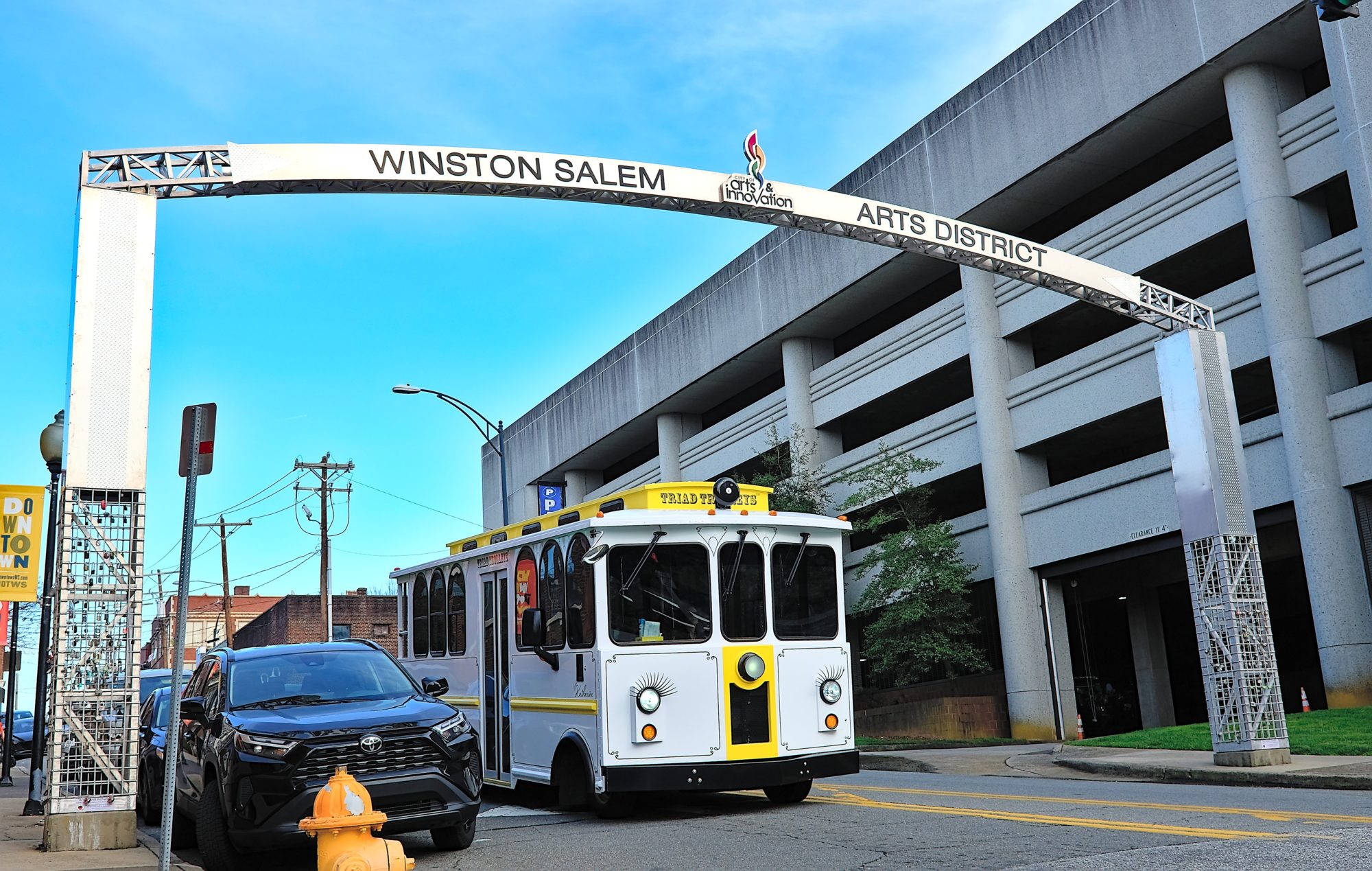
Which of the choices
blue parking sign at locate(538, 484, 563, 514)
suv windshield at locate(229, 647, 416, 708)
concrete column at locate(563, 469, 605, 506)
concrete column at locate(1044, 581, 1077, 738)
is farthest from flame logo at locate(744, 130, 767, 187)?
concrete column at locate(563, 469, 605, 506)

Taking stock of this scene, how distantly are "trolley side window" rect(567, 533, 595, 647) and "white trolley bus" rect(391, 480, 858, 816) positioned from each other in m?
0.02

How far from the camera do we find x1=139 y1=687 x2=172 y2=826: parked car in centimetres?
1335

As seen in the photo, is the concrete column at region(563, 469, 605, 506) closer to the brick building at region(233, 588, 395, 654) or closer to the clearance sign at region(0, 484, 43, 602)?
the brick building at region(233, 588, 395, 654)

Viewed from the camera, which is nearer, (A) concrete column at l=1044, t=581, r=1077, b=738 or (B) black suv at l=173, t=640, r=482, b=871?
(B) black suv at l=173, t=640, r=482, b=871

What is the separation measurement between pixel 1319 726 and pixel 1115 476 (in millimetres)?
9308

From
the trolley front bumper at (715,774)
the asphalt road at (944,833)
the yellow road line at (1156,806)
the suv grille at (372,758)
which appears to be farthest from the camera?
the trolley front bumper at (715,774)

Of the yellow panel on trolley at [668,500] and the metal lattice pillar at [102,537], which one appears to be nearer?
the metal lattice pillar at [102,537]

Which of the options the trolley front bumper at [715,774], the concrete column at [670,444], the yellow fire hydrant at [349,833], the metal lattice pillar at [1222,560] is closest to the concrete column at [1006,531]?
the metal lattice pillar at [1222,560]

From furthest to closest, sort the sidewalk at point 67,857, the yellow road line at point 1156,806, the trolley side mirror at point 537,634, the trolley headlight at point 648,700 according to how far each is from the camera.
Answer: the trolley side mirror at point 537,634, the trolley headlight at point 648,700, the yellow road line at point 1156,806, the sidewalk at point 67,857

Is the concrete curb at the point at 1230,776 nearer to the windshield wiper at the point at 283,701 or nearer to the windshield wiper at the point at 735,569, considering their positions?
the windshield wiper at the point at 735,569

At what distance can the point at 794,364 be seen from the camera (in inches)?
1495

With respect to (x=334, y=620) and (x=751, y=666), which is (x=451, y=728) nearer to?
(x=751, y=666)

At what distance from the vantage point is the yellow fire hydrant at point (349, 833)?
Result: 732cm

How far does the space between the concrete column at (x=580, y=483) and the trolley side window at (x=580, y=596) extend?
136ft
